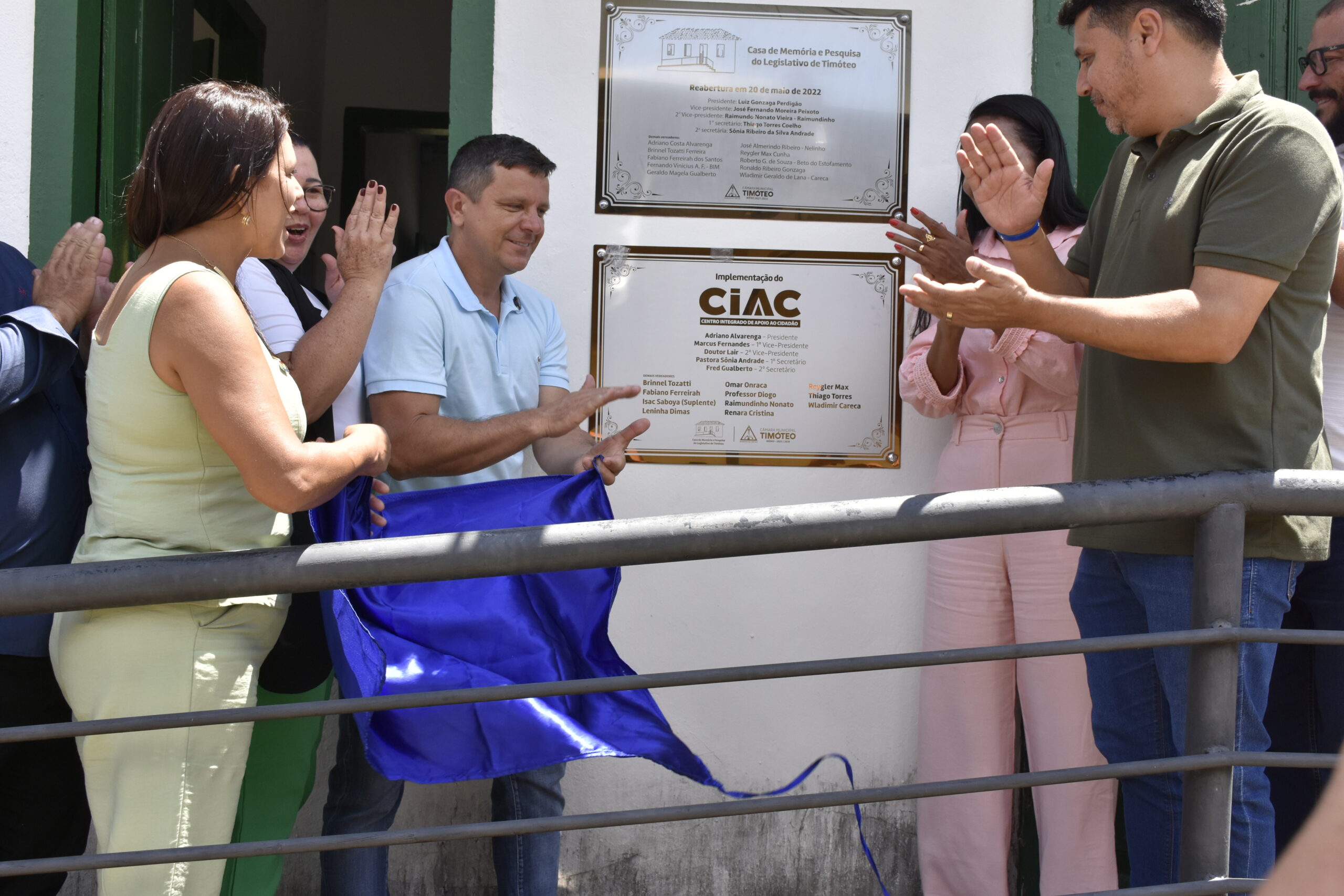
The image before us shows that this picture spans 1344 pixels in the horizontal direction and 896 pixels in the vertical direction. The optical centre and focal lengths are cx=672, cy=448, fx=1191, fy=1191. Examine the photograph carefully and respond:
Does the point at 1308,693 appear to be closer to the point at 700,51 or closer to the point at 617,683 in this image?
the point at 617,683

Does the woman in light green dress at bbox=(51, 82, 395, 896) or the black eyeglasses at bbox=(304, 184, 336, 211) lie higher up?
the black eyeglasses at bbox=(304, 184, 336, 211)

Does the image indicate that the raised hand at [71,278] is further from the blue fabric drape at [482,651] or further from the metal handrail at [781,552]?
the metal handrail at [781,552]

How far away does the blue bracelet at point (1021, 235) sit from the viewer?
7.75ft

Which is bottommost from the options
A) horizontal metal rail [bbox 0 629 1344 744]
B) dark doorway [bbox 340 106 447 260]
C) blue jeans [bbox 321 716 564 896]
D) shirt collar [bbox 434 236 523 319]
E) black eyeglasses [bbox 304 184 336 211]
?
blue jeans [bbox 321 716 564 896]

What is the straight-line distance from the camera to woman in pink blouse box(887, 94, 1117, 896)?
9.40 ft

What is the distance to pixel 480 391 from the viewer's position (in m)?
2.90

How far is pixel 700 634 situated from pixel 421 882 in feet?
3.39

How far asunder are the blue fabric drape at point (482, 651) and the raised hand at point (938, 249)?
3.31 feet

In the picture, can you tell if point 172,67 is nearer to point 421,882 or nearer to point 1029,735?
point 421,882

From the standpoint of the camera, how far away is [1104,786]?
9.51 ft

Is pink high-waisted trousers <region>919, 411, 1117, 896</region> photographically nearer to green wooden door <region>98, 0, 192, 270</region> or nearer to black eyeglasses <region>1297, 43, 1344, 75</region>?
black eyeglasses <region>1297, 43, 1344, 75</region>

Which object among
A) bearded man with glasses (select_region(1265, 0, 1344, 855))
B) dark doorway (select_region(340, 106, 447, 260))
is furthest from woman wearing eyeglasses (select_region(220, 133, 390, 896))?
dark doorway (select_region(340, 106, 447, 260))

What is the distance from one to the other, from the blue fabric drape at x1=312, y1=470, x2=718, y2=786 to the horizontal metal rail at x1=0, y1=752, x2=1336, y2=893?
0.30 meters

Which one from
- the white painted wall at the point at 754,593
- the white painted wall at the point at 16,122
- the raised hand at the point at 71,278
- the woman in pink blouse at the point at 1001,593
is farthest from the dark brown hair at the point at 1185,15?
the white painted wall at the point at 16,122
